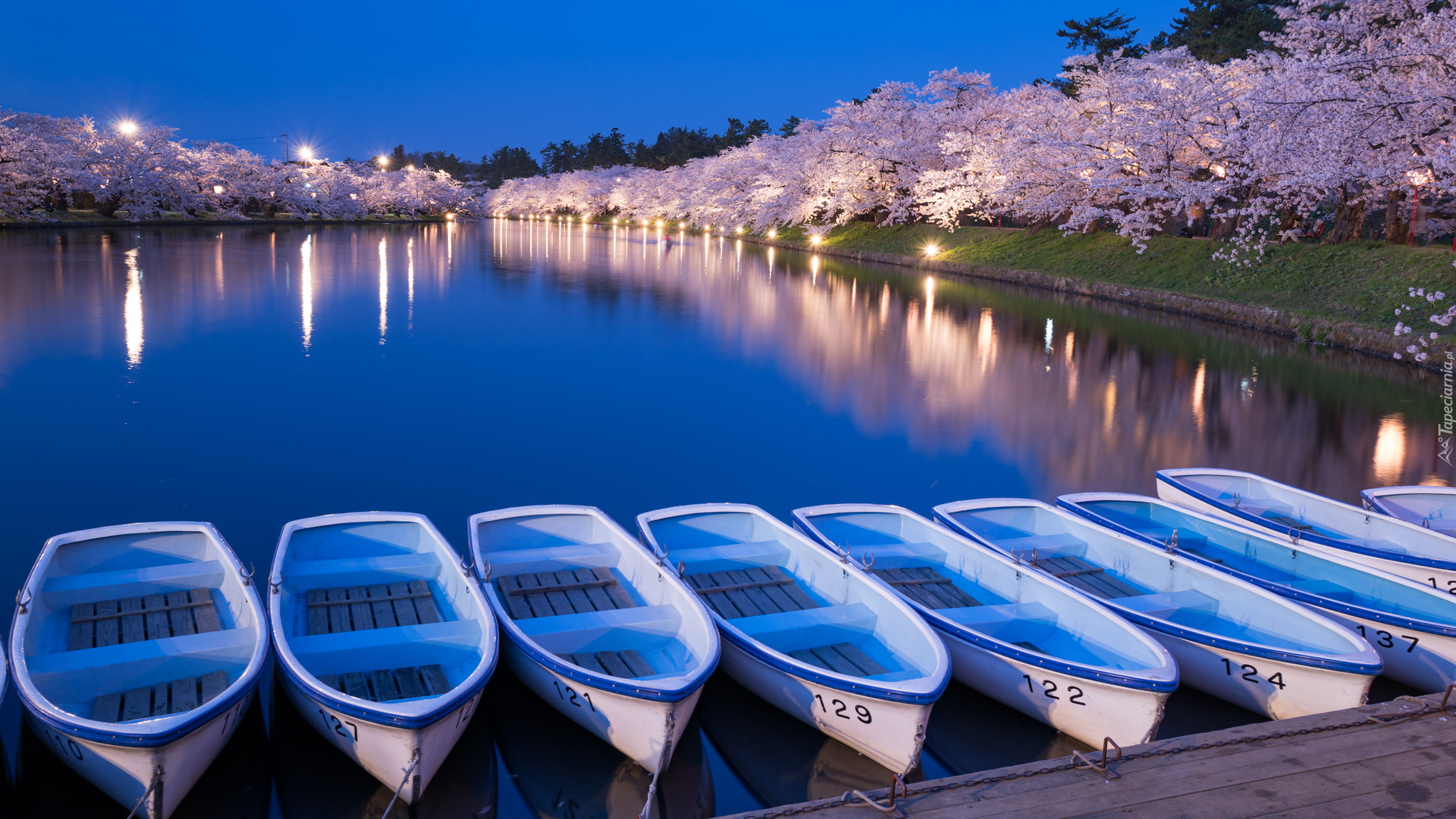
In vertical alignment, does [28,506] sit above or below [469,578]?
below

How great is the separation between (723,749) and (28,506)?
697 centimetres

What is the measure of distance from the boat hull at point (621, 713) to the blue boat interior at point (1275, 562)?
14.1 feet

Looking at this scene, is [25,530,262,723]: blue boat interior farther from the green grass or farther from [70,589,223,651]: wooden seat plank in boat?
the green grass

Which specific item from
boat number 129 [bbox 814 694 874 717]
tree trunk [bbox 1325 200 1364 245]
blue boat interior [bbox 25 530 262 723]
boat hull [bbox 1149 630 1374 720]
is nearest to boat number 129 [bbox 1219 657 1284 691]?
boat hull [bbox 1149 630 1374 720]

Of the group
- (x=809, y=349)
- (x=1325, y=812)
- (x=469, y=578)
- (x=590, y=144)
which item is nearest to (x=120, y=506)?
(x=469, y=578)

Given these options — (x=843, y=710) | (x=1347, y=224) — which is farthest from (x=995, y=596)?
(x=1347, y=224)

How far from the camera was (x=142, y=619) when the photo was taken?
5.29 m

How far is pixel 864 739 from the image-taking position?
15.5 feet

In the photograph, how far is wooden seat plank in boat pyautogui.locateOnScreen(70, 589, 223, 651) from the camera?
16.7 ft

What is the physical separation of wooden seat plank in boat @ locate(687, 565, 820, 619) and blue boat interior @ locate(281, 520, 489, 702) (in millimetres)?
1517

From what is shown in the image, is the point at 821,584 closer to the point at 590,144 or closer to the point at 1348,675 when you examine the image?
the point at 1348,675

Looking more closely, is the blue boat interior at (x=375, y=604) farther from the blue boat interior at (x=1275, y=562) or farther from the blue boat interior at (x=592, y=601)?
the blue boat interior at (x=1275, y=562)

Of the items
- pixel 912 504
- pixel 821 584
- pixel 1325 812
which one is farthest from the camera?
pixel 912 504

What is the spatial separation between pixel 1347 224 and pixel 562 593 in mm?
24971
